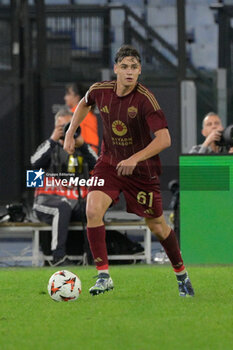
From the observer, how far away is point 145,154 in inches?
292

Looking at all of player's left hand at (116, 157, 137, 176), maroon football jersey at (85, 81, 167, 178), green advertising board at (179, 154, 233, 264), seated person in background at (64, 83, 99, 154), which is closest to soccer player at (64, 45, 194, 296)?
maroon football jersey at (85, 81, 167, 178)

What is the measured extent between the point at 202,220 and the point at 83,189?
142 centimetres

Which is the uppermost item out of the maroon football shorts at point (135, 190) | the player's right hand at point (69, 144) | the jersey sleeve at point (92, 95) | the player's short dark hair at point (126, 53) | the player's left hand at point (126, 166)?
the player's short dark hair at point (126, 53)

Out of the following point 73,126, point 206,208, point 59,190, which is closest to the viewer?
point 73,126

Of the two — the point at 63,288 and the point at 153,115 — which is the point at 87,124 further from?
the point at 63,288

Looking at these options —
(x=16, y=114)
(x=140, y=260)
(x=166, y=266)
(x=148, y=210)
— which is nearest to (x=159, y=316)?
(x=148, y=210)

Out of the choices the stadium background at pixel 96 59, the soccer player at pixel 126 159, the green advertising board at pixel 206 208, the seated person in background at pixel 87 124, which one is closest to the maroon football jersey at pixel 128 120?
the soccer player at pixel 126 159

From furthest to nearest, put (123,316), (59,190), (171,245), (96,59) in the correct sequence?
(96,59) < (59,190) < (171,245) < (123,316)

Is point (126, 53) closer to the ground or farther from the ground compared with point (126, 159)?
farther from the ground

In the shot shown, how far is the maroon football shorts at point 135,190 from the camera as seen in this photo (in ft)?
25.4

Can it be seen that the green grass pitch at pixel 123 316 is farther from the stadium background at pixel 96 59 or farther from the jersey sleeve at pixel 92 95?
the stadium background at pixel 96 59

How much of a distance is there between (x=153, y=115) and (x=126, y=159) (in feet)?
1.32

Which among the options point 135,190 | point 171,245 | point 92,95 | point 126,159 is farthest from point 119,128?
point 171,245

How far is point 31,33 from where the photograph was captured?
52.9 feet
